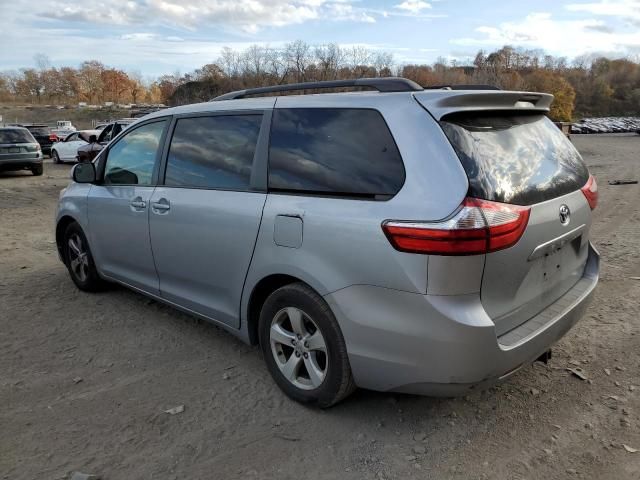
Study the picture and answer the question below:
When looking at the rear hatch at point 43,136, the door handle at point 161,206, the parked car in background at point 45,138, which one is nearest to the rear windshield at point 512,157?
the door handle at point 161,206

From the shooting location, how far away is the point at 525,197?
2.67 m

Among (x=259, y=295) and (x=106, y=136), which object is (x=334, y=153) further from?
(x=106, y=136)

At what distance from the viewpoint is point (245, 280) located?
329 centimetres

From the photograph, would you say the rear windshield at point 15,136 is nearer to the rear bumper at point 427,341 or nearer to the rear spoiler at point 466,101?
the rear bumper at point 427,341

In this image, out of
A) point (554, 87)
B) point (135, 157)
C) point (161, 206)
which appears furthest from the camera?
point (554, 87)

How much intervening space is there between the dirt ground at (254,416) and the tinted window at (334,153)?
1.32m

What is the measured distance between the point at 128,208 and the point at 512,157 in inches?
116

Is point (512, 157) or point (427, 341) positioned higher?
point (512, 157)

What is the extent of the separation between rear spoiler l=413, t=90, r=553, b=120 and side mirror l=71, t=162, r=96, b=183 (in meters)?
3.25

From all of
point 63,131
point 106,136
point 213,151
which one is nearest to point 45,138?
point 63,131

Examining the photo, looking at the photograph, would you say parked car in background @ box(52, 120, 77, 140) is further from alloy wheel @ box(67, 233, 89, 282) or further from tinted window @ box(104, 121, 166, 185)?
tinted window @ box(104, 121, 166, 185)

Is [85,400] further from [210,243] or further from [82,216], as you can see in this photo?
[82,216]

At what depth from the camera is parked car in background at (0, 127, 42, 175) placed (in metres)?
16.2

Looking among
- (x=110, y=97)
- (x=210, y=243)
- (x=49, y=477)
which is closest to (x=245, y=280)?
(x=210, y=243)
